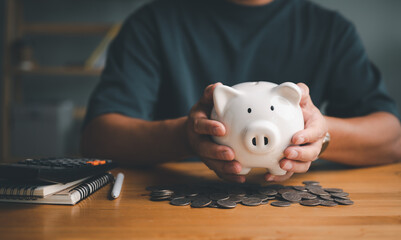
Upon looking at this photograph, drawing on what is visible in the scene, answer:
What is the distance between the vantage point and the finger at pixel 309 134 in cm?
55

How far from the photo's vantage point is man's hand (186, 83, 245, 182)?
0.56m

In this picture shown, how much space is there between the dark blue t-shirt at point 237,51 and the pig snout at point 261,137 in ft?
2.10

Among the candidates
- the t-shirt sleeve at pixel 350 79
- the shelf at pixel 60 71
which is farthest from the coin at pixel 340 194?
the shelf at pixel 60 71

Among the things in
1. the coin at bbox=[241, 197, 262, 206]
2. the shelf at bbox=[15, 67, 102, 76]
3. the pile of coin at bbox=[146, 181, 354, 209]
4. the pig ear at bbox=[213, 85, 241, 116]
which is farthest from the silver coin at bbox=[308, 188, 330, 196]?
the shelf at bbox=[15, 67, 102, 76]

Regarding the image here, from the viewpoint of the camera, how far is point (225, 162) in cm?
59

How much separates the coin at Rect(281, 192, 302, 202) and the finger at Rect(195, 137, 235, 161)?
0.12 metres

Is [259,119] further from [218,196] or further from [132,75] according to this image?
[132,75]

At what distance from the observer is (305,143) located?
605mm

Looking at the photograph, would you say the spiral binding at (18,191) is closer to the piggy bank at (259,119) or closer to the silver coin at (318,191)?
the piggy bank at (259,119)

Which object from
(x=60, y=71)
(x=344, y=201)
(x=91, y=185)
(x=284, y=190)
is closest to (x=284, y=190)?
(x=284, y=190)

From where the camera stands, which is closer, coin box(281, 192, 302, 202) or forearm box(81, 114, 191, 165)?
coin box(281, 192, 302, 202)

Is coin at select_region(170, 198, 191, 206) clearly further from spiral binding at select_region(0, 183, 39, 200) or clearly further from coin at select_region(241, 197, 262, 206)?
spiral binding at select_region(0, 183, 39, 200)

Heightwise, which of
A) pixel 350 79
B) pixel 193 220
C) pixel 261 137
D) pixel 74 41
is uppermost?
pixel 74 41

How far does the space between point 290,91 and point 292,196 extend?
0.18m
